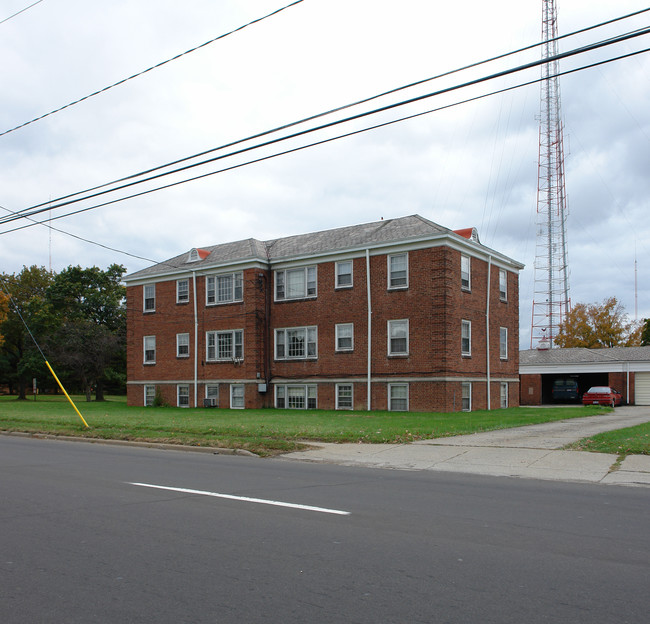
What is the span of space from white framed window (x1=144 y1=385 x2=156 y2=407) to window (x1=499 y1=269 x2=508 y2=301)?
21.1 metres

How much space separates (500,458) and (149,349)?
2973 centimetres

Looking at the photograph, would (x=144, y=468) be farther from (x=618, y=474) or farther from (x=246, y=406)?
(x=246, y=406)

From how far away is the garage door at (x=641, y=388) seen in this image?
42625 millimetres

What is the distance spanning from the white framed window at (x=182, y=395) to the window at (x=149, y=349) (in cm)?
265

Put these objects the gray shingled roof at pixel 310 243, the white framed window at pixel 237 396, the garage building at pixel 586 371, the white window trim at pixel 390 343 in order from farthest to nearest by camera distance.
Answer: the garage building at pixel 586 371
the white framed window at pixel 237 396
the gray shingled roof at pixel 310 243
the white window trim at pixel 390 343

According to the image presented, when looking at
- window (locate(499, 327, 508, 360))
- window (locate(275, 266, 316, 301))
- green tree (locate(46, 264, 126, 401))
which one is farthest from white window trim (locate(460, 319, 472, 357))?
green tree (locate(46, 264, 126, 401))

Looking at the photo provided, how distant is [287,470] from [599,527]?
239 inches

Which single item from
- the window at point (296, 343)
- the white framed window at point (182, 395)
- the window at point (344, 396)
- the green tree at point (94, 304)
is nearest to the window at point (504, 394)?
the window at point (344, 396)

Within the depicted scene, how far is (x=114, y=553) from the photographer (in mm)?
5957

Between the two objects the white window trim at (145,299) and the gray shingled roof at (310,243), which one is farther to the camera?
the white window trim at (145,299)

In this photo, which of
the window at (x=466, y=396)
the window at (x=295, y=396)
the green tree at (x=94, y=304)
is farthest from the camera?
the green tree at (x=94, y=304)

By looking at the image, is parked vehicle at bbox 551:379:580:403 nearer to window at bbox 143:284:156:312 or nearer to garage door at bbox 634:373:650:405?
garage door at bbox 634:373:650:405

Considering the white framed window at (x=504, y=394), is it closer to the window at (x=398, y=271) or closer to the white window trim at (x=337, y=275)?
the window at (x=398, y=271)

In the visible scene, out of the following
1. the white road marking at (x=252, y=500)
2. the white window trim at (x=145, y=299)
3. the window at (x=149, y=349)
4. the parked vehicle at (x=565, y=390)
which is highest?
the white window trim at (x=145, y=299)
